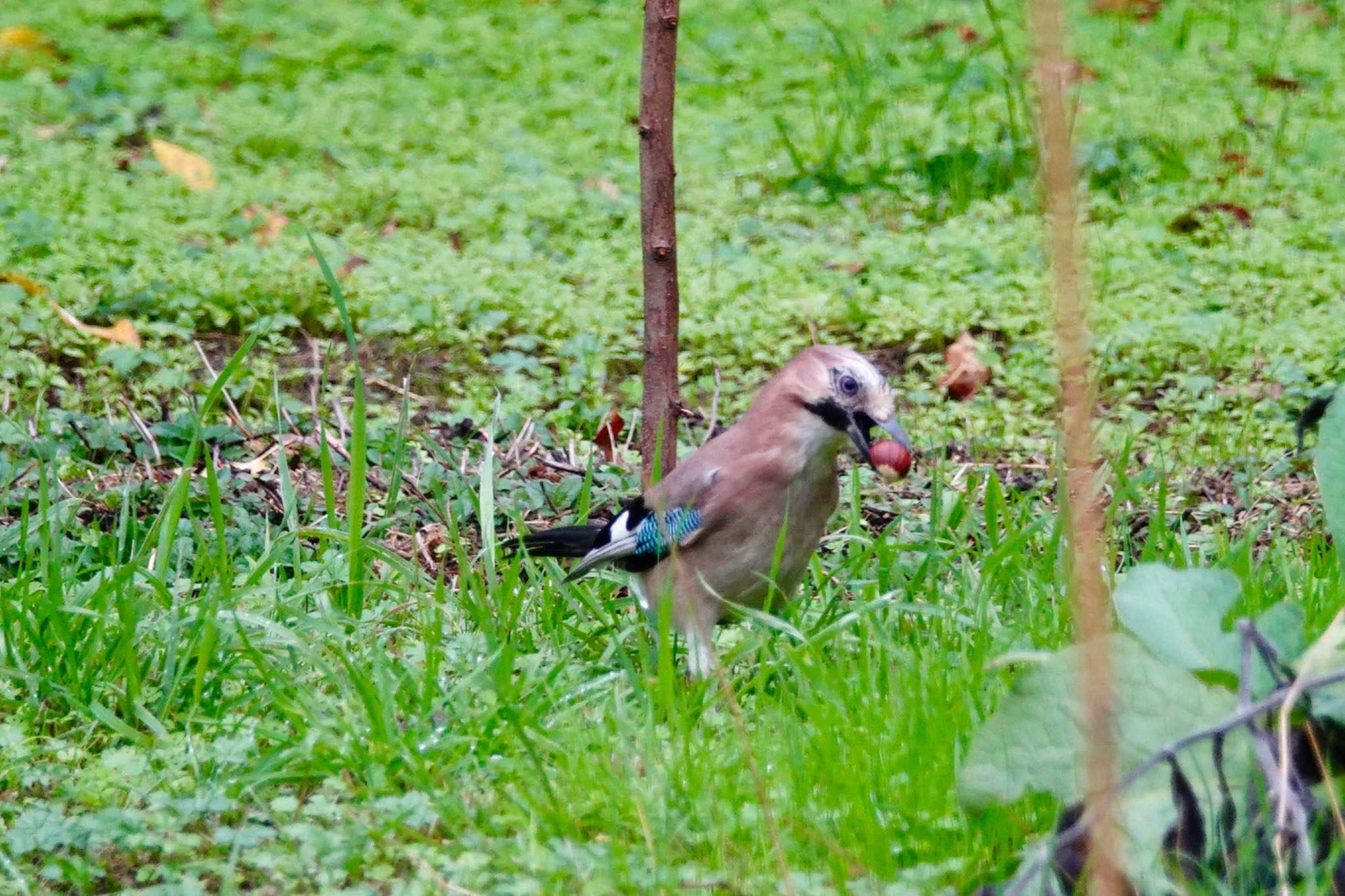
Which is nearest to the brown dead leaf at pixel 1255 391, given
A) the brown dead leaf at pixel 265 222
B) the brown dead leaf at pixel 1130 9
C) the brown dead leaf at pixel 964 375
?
the brown dead leaf at pixel 964 375

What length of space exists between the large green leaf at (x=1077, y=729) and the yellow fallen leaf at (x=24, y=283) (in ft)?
15.3

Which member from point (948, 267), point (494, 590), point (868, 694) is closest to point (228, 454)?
point (494, 590)

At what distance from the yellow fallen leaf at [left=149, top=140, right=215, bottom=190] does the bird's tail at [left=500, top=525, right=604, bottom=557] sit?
4045 mm

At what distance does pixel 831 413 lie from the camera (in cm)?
356

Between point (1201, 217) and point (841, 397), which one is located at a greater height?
point (1201, 217)

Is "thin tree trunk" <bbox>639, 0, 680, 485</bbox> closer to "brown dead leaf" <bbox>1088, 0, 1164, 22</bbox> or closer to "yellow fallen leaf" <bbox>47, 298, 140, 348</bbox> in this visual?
"yellow fallen leaf" <bbox>47, 298, 140, 348</bbox>

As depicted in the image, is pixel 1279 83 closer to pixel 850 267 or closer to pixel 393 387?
pixel 850 267

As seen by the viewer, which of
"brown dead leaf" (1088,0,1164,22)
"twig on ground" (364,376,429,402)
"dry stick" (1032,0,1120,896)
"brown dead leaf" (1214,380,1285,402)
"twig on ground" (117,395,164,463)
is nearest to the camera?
"dry stick" (1032,0,1120,896)

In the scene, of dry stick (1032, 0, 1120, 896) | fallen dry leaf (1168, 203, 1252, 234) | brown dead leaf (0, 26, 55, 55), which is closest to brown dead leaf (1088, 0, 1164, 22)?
fallen dry leaf (1168, 203, 1252, 234)

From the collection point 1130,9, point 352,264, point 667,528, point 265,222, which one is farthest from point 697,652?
point 1130,9

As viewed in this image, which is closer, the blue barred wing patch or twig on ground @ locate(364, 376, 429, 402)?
the blue barred wing patch

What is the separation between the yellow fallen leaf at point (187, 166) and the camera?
7.30 m

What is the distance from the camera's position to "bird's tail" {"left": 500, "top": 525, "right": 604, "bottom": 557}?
3842 mm

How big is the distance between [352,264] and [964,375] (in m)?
2.56
